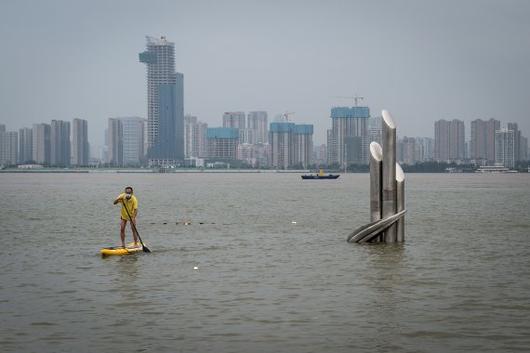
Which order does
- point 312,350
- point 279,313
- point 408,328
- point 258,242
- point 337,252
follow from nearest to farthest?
point 312,350, point 408,328, point 279,313, point 337,252, point 258,242

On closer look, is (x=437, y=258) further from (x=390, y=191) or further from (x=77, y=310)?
(x=77, y=310)

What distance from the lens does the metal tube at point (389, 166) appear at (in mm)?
29719

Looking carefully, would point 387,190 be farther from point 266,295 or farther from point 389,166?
point 266,295

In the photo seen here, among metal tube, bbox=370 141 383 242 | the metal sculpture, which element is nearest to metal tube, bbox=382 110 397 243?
the metal sculpture

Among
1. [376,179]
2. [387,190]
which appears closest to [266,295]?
[387,190]

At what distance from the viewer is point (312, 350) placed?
601 inches

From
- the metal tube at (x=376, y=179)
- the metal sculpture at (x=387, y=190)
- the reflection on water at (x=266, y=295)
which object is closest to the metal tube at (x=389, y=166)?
the metal sculpture at (x=387, y=190)

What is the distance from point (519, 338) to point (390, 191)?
14237 millimetres

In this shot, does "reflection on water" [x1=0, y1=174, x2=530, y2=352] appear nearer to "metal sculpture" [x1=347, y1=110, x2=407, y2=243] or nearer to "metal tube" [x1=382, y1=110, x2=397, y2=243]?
"metal sculpture" [x1=347, y1=110, x2=407, y2=243]

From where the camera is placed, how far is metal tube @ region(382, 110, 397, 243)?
1170 inches

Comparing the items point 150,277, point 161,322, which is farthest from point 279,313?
point 150,277

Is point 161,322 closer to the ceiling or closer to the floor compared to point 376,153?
closer to the floor

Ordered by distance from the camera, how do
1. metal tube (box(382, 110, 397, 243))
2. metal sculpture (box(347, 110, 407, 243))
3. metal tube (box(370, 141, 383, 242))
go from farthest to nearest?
1. metal tube (box(370, 141, 383, 242))
2. metal sculpture (box(347, 110, 407, 243))
3. metal tube (box(382, 110, 397, 243))

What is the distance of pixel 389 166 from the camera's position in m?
30.1
